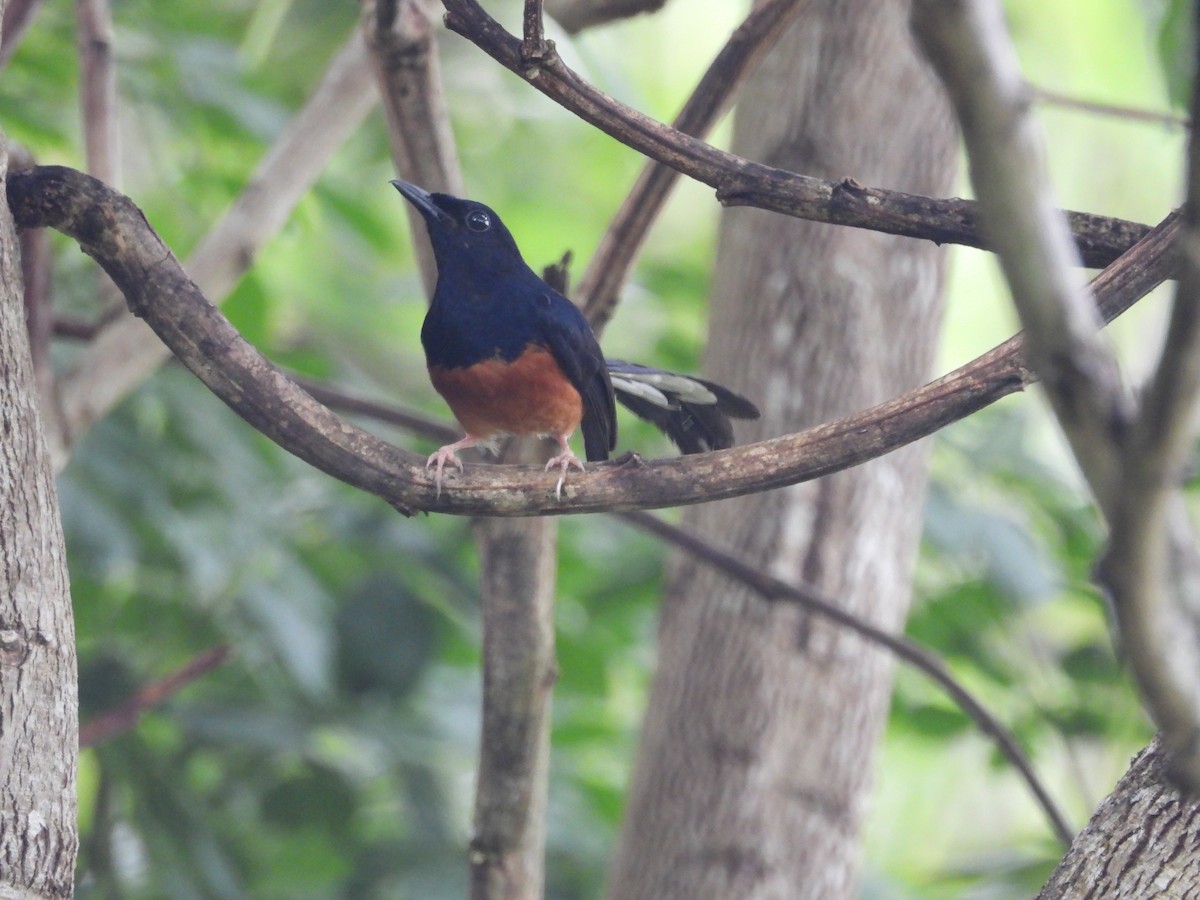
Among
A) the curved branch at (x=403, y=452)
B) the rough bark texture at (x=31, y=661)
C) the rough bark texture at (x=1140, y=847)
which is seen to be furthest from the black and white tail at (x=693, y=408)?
the rough bark texture at (x=31, y=661)

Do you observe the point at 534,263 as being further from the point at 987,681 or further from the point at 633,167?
the point at 987,681

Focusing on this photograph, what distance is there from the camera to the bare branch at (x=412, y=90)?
9.38 ft

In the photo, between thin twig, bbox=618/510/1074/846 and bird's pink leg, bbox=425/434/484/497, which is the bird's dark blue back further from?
thin twig, bbox=618/510/1074/846

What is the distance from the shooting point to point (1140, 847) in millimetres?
1960

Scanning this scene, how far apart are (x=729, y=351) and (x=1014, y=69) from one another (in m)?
2.96

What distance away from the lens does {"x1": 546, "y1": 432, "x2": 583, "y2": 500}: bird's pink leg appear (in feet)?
7.05

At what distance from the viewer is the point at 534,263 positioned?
6438mm

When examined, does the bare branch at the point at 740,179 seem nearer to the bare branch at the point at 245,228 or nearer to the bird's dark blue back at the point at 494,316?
the bird's dark blue back at the point at 494,316

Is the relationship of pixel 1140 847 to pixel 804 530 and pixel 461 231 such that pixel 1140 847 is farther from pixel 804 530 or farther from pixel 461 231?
pixel 461 231

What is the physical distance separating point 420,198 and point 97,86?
958 millimetres

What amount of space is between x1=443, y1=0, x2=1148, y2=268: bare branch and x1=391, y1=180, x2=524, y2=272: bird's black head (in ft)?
3.94

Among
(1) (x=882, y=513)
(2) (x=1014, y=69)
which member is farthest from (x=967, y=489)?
(2) (x=1014, y=69)

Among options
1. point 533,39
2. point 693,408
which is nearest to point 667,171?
point 693,408

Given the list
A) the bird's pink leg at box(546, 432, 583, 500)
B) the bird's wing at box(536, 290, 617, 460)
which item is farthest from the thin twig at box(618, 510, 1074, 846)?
the bird's wing at box(536, 290, 617, 460)
